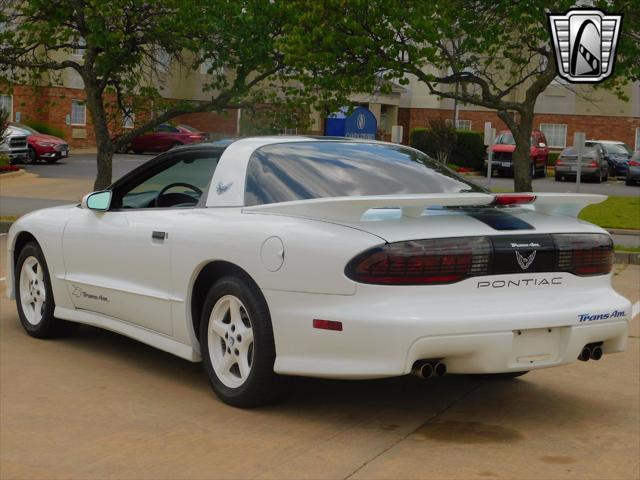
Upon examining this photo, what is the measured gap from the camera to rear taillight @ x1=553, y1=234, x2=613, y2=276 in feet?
19.1

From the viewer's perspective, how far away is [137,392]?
21.0ft

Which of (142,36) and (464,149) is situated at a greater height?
(142,36)

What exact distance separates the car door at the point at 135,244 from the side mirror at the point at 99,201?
2.0 inches

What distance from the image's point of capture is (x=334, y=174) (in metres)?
6.21

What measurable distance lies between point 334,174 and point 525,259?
46.5 inches

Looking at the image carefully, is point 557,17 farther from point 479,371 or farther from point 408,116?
point 408,116

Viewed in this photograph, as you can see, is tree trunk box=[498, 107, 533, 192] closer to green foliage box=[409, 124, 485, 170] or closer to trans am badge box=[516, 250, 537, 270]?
trans am badge box=[516, 250, 537, 270]

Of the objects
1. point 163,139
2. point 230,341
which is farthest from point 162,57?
point 163,139

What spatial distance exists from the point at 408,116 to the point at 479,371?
187ft

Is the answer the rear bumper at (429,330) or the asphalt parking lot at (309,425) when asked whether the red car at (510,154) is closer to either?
the asphalt parking lot at (309,425)

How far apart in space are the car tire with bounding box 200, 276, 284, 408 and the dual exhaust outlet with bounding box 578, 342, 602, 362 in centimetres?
155

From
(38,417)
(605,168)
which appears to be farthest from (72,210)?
(605,168)

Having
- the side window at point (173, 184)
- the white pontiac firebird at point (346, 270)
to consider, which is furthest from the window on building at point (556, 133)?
the white pontiac firebird at point (346, 270)

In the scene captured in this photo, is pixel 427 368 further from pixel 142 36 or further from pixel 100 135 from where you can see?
pixel 100 135
